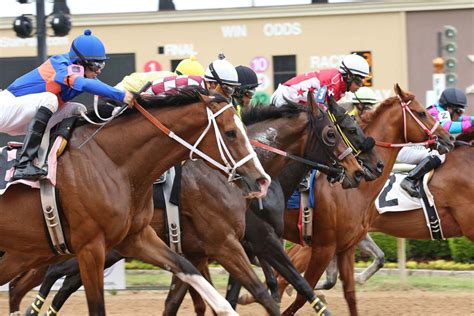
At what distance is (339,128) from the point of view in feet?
26.2

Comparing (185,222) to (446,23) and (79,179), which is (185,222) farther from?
(446,23)

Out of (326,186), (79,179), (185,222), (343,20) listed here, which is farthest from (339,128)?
(343,20)

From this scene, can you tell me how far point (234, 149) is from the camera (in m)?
6.41

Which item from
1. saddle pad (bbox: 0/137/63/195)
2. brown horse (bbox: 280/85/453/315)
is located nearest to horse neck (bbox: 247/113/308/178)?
brown horse (bbox: 280/85/453/315)

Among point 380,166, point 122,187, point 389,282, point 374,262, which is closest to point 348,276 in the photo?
point 380,166

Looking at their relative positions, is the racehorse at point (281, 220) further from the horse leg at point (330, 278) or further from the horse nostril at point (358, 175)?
the horse leg at point (330, 278)

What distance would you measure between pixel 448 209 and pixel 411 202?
355 mm

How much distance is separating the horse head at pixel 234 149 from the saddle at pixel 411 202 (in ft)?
12.7

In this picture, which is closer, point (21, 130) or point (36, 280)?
point (21, 130)

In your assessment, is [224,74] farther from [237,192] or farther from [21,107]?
[21,107]

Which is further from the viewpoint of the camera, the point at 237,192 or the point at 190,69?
the point at 190,69

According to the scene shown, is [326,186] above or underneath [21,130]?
Result: underneath

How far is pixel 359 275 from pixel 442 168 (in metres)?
1.31

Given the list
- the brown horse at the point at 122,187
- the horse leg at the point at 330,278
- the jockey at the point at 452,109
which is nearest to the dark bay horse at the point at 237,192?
the brown horse at the point at 122,187
